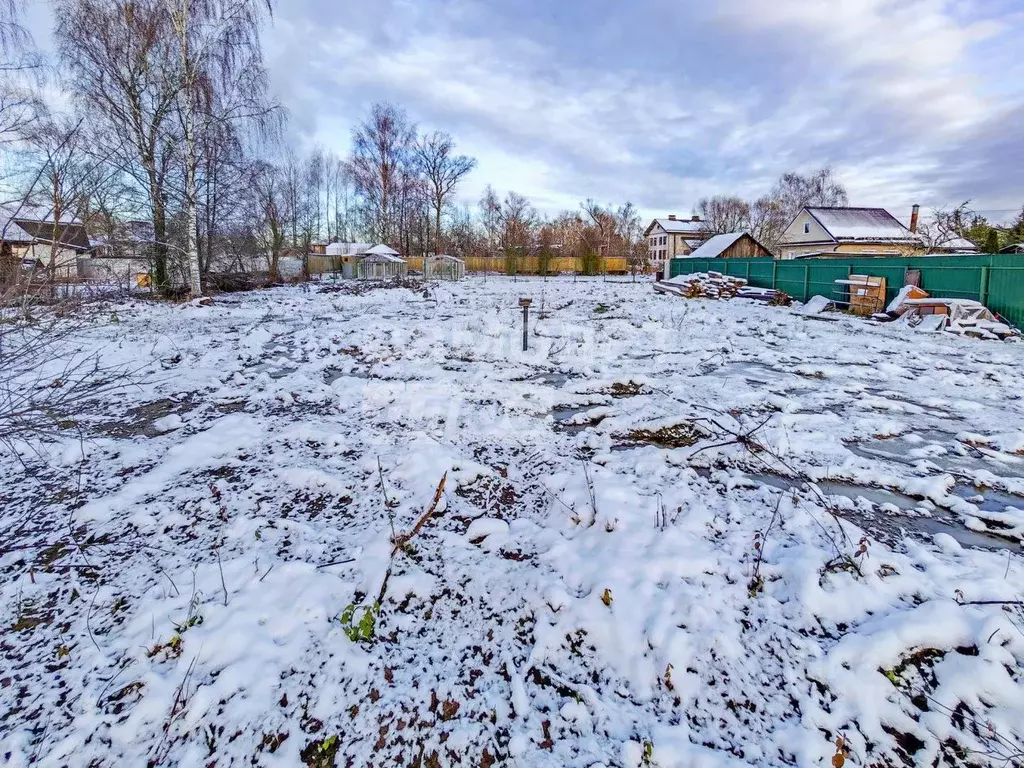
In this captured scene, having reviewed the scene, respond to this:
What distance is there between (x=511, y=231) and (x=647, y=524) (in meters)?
44.2

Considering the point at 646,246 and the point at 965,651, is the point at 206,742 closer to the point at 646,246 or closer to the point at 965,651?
the point at 965,651

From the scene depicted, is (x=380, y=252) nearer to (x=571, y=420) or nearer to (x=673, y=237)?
(x=673, y=237)

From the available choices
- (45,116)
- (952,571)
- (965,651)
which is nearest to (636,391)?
(952,571)

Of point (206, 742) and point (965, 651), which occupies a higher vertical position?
point (965, 651)

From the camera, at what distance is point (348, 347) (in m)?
8.24

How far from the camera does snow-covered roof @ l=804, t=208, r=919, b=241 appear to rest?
31.8 metres

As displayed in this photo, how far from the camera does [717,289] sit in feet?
63.5

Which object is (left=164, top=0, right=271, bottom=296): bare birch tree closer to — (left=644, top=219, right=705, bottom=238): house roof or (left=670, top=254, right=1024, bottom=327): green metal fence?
(left=670, top=254, right=1024, bottom=327): green metal fence

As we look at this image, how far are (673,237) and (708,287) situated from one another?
34.7 m

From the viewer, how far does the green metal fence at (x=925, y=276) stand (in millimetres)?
10359

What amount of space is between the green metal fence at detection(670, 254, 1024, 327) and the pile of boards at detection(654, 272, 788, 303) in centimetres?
79

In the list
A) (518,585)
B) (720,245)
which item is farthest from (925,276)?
(720,245)

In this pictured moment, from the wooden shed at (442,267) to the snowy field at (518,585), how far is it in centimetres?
3091

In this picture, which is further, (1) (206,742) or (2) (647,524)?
(2) (647,524)
